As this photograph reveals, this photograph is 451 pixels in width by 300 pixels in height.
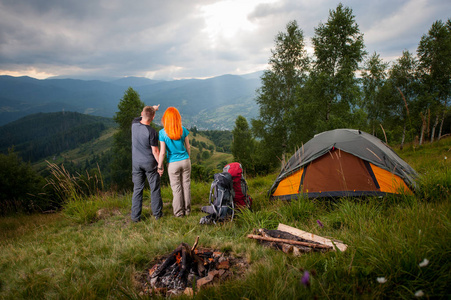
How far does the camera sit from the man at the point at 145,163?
480cm

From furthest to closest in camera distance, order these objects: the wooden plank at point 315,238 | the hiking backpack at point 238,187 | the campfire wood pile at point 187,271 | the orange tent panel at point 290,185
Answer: the orange tent panel at point 290,185 < the hiking backpack at point 238,187 < the wooden plank at point 315,238 < the campfire wood pile at point 187,271

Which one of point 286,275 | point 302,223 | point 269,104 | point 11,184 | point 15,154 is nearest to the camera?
point 286,275

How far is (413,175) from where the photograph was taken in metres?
4.46

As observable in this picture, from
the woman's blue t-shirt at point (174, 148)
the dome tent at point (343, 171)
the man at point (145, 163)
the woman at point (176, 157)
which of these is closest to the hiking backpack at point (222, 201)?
the woman at point (176, 157)

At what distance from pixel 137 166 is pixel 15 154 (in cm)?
3709

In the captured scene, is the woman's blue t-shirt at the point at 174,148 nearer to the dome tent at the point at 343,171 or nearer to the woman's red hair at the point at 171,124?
the woman's red hair at the point at 171,124

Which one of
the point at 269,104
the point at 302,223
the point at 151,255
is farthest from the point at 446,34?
the point at 151,255

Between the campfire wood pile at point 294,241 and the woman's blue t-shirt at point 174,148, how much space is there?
2655 millimetres

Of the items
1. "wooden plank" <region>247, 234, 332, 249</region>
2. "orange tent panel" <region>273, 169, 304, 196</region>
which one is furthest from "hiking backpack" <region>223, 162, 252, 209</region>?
"wooden plank" <region>247, 234, 332, 249</region>

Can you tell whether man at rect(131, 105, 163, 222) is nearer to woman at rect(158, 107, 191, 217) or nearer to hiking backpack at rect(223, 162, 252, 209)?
woman at rect(158, 107, 191, 217)

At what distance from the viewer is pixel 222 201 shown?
13.8 feet

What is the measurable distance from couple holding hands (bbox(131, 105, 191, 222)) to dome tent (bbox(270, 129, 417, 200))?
2569 mm

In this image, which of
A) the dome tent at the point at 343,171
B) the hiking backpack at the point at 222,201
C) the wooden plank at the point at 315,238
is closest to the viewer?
the wooden plank at the point at 315,238

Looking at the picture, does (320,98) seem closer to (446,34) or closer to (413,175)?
(413,175)
